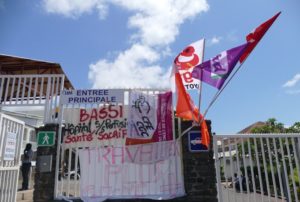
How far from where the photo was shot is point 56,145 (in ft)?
18.4

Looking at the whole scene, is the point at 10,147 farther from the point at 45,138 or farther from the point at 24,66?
the point at 24,66

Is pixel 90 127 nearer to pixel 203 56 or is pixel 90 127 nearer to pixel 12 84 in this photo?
pixel 12 84

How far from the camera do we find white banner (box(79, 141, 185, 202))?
17.6 ft

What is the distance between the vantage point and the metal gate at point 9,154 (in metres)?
4.83

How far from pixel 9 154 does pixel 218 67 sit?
4.51m

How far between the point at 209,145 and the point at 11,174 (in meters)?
4.14

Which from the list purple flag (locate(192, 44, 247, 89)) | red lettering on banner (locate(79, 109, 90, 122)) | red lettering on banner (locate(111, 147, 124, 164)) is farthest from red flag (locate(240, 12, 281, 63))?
red lettering on banner (locate(79, 109, 90, 122))

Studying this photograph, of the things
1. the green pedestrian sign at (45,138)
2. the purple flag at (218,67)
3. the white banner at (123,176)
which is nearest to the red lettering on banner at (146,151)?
the white banner at (123,176)

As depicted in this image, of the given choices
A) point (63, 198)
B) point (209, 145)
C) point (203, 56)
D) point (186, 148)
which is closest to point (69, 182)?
point (63, 198)

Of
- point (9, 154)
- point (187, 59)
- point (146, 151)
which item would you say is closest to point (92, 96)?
point (146, 151)

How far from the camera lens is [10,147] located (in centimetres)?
509

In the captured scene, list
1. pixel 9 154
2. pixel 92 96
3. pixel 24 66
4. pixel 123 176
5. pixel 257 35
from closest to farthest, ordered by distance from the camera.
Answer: pixel 9 154 → pixel 257 35 → pixel 123 176 → pixel 92 96 → pixel 24 66

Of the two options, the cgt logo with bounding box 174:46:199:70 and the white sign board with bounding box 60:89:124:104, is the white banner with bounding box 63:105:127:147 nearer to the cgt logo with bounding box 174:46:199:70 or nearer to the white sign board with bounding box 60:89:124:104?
the white sign board with bounding box 60:89:124:104

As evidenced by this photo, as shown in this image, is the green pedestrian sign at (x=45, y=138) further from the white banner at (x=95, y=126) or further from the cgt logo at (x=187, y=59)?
the cgt logo at (x=187, y=59)
